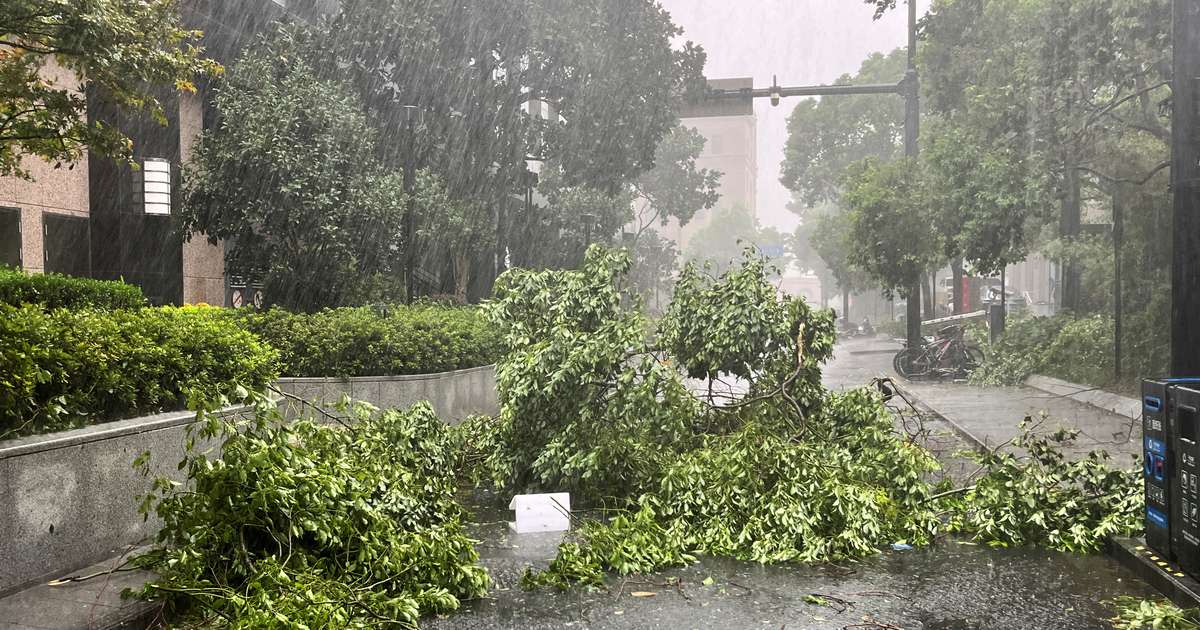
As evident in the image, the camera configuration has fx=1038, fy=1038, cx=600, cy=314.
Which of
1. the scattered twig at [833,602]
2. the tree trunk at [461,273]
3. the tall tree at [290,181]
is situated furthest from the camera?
the tree trunk at [461,273]

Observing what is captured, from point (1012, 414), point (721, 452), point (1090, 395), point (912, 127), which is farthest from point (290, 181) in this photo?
point (912, 127)

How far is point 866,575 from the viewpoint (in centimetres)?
709

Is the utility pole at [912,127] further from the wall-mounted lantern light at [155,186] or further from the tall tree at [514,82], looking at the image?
the wall-mounted lantern light at [155,186]

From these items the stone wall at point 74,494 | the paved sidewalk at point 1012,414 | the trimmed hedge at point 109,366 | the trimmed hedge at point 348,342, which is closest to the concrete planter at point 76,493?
the stone wall at point 74,494

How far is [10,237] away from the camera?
57.4ft

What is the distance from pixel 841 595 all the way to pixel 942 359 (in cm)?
1949

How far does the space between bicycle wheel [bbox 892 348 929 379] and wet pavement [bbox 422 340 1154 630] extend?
17.4 m

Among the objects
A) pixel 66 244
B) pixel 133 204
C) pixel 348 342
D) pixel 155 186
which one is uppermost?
pixel 155 186

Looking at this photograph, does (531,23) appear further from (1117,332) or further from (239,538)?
(239,538)

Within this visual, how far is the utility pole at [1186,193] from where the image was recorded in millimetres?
8906

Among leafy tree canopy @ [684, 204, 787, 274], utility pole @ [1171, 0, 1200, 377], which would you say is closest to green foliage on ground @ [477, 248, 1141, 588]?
utility pole @ [1171, 0, 1200, 377]

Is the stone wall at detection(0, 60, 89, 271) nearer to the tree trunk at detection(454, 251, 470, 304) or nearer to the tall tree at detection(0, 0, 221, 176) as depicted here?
the tall tree at detection(0, 0, 221, 176)

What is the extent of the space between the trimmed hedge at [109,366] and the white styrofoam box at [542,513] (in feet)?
8.06

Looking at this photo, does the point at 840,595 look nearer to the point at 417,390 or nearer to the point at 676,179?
the point at 417,390
